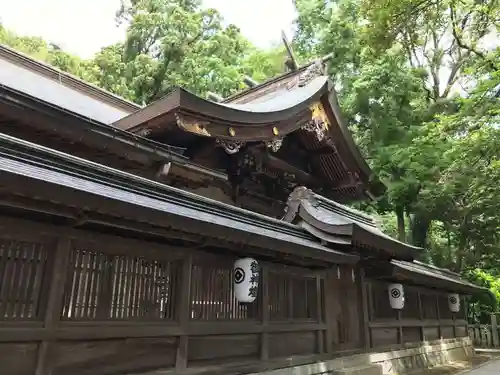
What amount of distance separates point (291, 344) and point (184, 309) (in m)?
2.79

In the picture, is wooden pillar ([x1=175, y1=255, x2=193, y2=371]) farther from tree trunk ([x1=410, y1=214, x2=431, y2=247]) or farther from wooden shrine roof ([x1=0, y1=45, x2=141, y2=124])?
tree trunk ([x1=410, y1=214, x2=431, y2=247])

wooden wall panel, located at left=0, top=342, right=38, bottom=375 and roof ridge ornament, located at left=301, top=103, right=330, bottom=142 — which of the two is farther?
roof ridge ornament, located at left=301, top=103, right=330, bottom=142

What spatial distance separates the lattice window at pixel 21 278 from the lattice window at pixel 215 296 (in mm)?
2165

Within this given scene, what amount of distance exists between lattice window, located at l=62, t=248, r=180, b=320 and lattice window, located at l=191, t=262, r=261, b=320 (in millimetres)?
420

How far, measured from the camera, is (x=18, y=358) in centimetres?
411

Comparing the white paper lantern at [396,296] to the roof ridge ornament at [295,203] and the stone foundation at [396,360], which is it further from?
the roof ridge ornament at [295,203]

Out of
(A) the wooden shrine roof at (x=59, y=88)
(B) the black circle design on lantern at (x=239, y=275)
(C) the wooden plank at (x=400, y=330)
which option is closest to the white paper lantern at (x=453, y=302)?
(C) the wooden plank at (x=400, y=330)

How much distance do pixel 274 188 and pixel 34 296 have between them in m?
7.30

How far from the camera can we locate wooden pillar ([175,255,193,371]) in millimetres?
5602

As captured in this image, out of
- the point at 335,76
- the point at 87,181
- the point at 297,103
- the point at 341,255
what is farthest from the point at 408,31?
the point at 335,76

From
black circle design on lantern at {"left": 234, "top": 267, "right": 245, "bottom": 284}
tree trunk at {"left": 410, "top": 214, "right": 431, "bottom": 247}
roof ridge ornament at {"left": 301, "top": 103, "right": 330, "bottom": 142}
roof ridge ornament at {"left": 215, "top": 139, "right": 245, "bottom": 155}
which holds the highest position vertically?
roof ridge ornament at {"left": 301, "top": 103, "right": 330, "bottom": 142}

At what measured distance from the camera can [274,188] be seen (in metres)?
11.0

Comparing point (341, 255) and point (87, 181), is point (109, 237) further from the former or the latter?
point (341, 255)

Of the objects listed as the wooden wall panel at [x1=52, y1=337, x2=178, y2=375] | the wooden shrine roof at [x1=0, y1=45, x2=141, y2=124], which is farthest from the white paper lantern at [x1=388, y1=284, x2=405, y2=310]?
the wooden shrine roof at [x1=0, y1=45, x2=141, y2=124]
